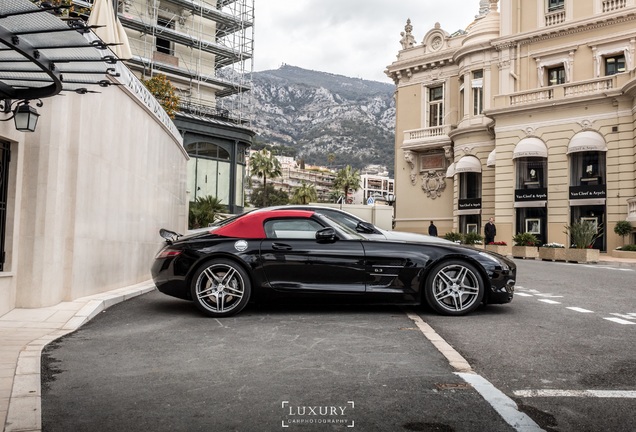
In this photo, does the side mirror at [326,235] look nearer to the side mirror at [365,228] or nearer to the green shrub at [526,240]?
the side mirror at [365,228]

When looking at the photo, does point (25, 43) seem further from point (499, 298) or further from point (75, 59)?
point (499, 298)

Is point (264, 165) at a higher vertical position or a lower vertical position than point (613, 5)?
lower

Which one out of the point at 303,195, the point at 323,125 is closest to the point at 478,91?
the point at 303,195

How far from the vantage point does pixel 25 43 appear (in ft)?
15.8

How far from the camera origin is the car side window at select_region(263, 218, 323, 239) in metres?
Result: 6.78

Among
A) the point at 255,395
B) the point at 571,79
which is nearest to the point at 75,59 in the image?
the point at 255,395

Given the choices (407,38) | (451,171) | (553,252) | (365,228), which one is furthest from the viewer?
(407,38)

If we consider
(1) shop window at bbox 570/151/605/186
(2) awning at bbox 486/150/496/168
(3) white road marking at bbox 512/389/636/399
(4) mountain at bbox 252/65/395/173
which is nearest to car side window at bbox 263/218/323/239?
(3) white road marking at bbox 512/389/636/399

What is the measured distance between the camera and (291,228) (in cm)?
683

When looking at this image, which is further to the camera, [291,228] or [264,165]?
[264,165]

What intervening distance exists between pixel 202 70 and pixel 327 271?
35.5m

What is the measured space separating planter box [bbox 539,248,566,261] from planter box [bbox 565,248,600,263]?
0.41 meters

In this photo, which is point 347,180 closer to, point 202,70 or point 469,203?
point 202,70

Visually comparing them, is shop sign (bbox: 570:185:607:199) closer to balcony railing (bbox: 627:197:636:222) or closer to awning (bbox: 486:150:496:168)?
balcony railing (bbox: 627:197:636:222)
